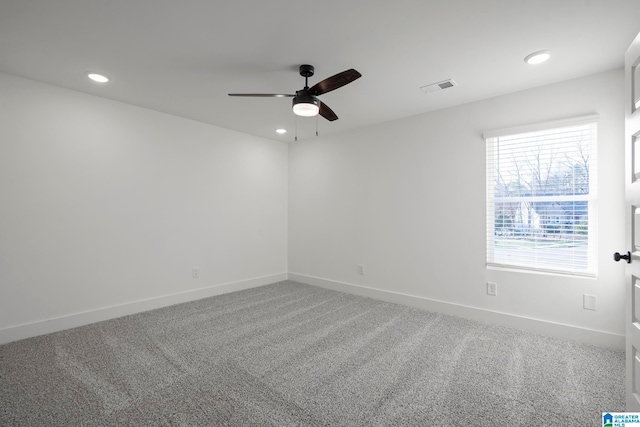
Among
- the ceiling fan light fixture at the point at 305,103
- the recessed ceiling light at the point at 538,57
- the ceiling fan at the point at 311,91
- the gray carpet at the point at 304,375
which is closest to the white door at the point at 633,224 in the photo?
the gray carpet at the point at 304,375

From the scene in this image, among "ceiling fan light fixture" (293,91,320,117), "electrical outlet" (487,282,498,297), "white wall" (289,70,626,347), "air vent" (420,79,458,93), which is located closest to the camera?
"ceiling fan light fixture" (293,91,320,117)

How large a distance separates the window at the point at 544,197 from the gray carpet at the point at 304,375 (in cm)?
82

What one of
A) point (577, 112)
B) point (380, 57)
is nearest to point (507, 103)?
point (577, 112)

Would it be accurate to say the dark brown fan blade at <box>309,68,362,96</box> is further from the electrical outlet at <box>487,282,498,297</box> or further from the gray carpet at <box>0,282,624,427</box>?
the electrical outlet at <box>487,282,498,297</box>

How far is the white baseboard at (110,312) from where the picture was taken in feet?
9.53

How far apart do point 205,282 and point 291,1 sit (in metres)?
3.74

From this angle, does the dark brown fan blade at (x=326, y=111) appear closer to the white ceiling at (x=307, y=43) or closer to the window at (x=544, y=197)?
the white ceiling at (x=307, y=43)

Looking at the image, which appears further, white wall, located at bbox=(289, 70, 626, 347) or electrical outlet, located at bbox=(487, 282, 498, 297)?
electrical outlet, located at bbox=(487, 282, 498, 297)

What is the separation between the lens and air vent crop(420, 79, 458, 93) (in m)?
2.95

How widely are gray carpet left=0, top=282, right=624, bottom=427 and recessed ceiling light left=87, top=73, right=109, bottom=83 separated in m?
2.53

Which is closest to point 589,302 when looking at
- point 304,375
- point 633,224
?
point 633,224

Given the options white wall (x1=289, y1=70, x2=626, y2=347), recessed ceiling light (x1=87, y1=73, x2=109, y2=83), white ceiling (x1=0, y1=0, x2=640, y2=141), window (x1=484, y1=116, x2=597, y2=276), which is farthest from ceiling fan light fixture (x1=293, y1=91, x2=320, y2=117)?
window (x1=484, y1=116, x2=597, y2=276)

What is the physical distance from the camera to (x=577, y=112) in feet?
9.33

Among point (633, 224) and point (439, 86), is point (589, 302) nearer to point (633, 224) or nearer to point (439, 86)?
point (633, 224)
